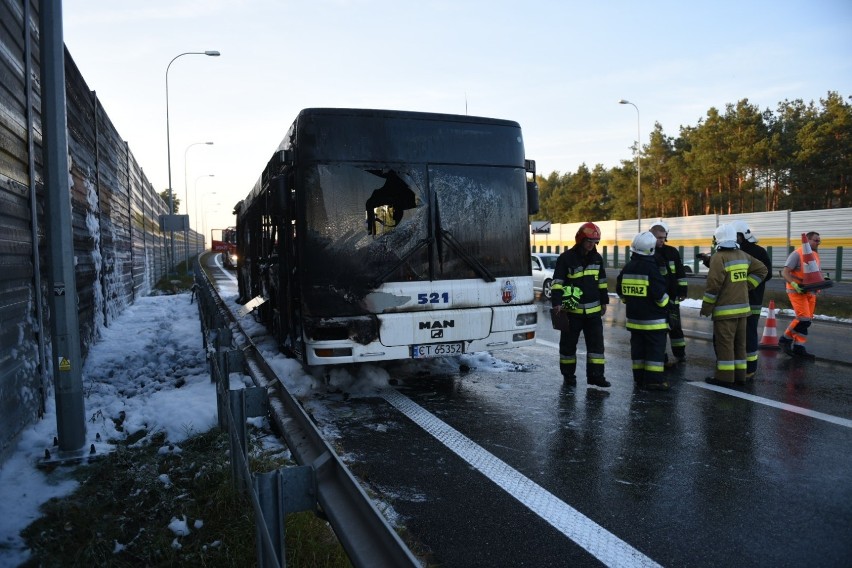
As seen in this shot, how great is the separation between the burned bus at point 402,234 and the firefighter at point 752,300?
2.56 metres

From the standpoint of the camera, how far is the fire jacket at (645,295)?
6648 mm

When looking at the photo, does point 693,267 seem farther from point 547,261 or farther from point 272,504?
point 272,504

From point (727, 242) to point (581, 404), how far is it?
2.51 m

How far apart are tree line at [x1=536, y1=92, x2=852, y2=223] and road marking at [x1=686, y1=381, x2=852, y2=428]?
48.1 m

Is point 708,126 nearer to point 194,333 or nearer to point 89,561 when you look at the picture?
point 194,333

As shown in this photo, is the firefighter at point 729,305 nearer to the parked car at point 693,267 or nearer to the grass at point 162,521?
the grass at point 162,521

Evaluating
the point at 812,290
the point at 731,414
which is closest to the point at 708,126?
the point at 812,290

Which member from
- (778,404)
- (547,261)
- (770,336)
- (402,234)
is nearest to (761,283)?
(778,404)

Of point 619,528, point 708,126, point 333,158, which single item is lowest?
point 619,528

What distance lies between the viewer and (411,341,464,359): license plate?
6.30m

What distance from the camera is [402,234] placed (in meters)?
6.34

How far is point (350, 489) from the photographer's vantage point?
225 centimetres

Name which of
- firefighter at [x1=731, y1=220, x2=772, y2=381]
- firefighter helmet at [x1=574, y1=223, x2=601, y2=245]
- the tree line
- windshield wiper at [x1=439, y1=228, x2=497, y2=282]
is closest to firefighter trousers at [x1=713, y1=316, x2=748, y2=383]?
firefighter at [x1=731, y1=220, x2=772, y2=381]

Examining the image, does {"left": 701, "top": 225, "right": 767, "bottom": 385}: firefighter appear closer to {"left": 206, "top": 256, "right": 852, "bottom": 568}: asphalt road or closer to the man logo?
{"left": 206, "top": 256, "right": 852, "bottom": 568}: asphalt road
